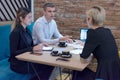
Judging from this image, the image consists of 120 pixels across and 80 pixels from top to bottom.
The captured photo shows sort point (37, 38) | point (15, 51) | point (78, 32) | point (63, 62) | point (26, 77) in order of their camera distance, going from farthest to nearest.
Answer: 1. point (78, 32)
2. point (37, 38)
3. point (26, 77)
4. point (15, 51)
5. point (63, 62)

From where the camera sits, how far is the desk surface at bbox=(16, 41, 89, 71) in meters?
2.27

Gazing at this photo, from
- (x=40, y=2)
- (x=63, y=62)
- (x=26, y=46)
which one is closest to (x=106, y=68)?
(x=63, y=62)

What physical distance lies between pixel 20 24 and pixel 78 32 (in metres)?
1.62

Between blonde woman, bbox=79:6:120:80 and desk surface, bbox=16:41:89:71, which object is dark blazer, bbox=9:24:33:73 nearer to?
desk surface, bbox=16:41:89:71

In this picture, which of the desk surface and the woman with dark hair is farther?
the woman with dark hair

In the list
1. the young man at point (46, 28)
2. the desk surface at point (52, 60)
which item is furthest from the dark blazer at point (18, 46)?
the young man at point (46, 28)

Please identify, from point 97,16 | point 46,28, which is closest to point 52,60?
point 97,16

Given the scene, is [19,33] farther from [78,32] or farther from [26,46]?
[78,32]

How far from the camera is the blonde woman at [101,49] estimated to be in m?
2.38

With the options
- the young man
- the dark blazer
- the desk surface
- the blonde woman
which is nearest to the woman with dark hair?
the dark blazer

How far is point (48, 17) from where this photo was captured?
138 inches

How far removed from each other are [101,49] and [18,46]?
108 cm

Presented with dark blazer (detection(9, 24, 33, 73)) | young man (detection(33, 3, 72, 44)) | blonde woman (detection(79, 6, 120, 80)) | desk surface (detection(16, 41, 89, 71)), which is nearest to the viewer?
desk surface (detection(16, 41, 89, 71))

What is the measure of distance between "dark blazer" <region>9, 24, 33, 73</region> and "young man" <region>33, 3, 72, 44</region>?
0.43 meters
